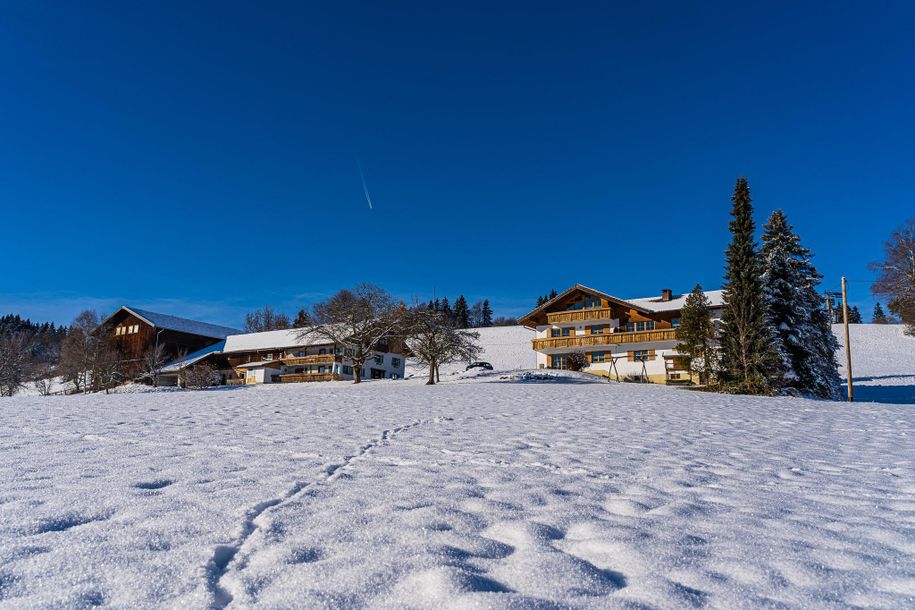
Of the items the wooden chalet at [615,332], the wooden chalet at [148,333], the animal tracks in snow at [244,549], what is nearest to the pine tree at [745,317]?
the wooden chalet at [615,332]

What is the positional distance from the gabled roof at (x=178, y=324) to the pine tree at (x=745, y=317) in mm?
58226

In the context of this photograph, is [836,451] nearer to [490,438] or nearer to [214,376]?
[490,438]

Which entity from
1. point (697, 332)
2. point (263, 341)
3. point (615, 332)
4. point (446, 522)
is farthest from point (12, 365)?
point (446, 522)

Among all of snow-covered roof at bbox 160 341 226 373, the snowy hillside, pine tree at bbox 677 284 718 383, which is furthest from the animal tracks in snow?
snow-covered roof at bbox 160 341 226 373

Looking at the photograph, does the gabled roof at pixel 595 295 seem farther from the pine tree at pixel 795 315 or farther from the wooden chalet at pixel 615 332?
the pine tree at pixel 795 315

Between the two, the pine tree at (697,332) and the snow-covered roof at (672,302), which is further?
the snow-covered roof at (672,302)

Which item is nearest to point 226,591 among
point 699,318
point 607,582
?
point 607,582

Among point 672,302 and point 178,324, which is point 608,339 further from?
point 178,324

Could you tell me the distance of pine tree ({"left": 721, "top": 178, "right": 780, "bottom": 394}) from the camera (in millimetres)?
26266

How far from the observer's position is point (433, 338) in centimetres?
3647

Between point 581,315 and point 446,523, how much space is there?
45.9 m

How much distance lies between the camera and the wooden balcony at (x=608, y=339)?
43031mm

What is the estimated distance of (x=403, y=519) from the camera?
4.14m

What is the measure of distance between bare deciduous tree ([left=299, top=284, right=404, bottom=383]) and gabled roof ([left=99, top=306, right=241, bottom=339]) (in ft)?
108
